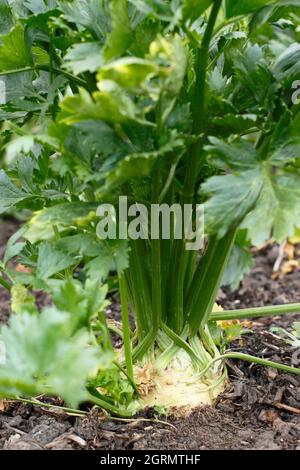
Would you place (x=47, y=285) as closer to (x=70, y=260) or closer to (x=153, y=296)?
(x=70, y=260)

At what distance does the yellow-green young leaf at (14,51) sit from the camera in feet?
3.99

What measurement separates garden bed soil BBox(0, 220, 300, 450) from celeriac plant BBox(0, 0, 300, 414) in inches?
1.7

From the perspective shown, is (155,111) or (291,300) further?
(291,300)

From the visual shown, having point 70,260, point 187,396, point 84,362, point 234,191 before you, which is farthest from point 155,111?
point 187,396

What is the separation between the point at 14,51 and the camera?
1.25m

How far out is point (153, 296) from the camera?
1.33 m

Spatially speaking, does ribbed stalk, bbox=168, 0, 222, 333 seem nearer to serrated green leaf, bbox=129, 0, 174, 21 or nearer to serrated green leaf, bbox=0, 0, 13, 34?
serrated green leaf, bbox=129, 0, 174, 21

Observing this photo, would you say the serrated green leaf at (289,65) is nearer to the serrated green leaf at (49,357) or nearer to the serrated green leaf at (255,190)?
the serrated green leaf at (255,190)

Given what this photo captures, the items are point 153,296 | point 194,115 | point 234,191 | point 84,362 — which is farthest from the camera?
point 153,296

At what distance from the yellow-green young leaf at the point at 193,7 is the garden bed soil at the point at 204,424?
0.75 m

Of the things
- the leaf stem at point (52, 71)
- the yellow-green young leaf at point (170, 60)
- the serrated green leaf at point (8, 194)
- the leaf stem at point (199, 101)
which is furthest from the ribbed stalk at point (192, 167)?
the serrated green leaf at point (8, 194)

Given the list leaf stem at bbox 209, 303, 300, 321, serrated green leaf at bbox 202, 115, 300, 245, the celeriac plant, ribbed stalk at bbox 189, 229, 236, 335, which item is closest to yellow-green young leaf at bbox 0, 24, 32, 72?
the celeriac plant

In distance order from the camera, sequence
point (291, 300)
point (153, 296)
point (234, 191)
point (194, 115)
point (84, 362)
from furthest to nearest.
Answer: point (291, 300) → point (153, 296) → point (194, 115) → point (234, 191) → point (84, 362)
